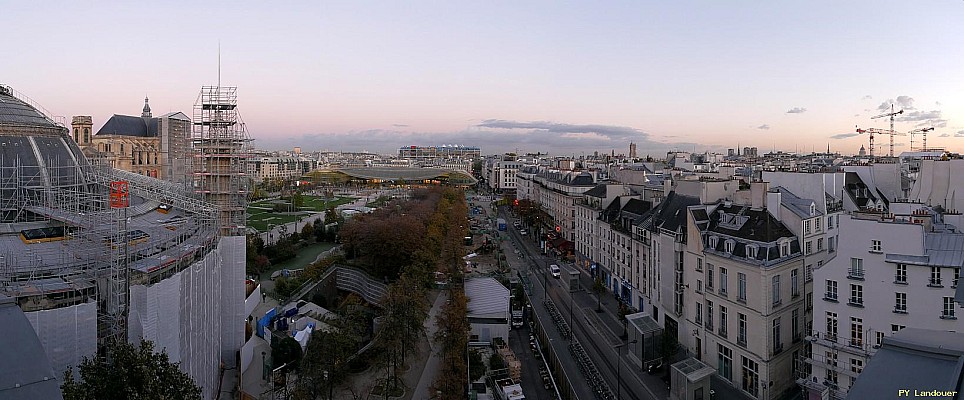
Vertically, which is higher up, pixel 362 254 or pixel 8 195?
pixel 8 195

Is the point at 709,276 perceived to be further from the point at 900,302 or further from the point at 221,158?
the point at 221,158

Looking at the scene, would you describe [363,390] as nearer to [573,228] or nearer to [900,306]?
[900,306]

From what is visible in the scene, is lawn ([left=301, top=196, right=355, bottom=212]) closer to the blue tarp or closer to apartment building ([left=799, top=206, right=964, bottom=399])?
the blue tarp

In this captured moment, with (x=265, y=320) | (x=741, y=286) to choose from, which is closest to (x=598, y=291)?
(x=741, y=286)

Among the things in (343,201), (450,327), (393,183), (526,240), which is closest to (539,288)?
(450,327)

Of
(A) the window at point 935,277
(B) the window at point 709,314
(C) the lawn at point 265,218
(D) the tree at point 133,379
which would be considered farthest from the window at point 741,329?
(C) the lawn at point 265,218

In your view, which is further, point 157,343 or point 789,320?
point 789,320
